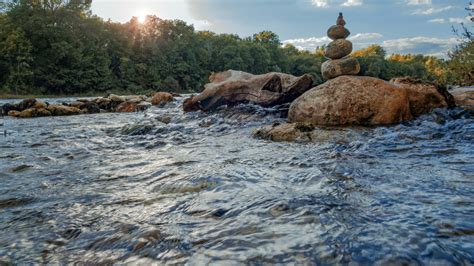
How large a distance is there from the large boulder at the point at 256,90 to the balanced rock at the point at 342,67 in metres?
0.50

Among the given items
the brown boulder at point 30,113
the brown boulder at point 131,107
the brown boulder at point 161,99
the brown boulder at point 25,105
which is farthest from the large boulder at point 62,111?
the brown boulder at point 161,99

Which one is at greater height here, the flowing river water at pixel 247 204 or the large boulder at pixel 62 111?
the large boulder at pixel 62 111

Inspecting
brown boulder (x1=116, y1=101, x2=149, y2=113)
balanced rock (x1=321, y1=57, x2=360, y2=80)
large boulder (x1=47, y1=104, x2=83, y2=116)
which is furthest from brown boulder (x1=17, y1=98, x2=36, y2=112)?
balanced rock (x1=321, y1=57, x2=360, y2=80)

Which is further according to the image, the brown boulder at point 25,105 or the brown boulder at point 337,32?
the brown boulder at point 25,105

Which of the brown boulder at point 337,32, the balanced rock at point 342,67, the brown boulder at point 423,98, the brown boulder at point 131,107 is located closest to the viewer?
the brown boulder at point 423,98

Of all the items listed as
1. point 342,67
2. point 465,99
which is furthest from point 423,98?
point 342,67

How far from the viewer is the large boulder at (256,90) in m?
8.74

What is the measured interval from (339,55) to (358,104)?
117 inches

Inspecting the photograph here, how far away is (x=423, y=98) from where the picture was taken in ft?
23.1

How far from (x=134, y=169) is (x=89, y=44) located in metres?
54.9

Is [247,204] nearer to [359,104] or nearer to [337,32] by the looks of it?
[359,104]

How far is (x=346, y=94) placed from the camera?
6.43 meters

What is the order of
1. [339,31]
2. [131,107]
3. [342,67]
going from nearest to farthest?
1. [342,67]
2. [339,31]
3. [131,107]

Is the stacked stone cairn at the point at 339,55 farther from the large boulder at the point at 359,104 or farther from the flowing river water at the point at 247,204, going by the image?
the flowing river water at the point at 247,204
